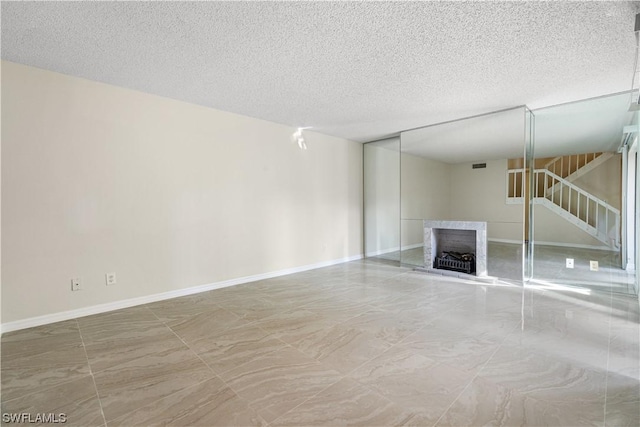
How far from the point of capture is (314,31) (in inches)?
86.7

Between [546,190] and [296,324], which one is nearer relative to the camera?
[296,324]

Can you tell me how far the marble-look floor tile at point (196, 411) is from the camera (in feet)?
4.93

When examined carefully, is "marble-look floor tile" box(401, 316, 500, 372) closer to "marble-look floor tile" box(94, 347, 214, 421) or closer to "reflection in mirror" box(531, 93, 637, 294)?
"marble-look floor tile" box(94, 347, 214, 421)

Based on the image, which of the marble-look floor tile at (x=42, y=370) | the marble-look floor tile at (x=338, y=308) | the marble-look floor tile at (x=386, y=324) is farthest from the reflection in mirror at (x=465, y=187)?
the marble-look floor tile at (x=42, y=370)

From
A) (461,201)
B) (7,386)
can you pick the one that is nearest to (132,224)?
(7,386)

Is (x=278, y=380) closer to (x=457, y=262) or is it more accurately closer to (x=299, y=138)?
(x=457, y=262)

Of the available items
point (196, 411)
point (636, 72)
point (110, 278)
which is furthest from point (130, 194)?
point (636, 72)

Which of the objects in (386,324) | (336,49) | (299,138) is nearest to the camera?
(336,49)

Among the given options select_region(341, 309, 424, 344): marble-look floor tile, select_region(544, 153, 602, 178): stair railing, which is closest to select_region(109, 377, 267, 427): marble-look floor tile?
select_region(341, 309, 424, 344): marble-look floor tile

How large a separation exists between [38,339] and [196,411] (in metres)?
1.97

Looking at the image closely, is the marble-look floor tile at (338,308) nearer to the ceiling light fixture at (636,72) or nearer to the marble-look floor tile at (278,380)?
the marble-look floor tile at (278,380)

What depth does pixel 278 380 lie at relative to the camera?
6.10ft

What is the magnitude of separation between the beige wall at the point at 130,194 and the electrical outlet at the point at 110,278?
0.15ft

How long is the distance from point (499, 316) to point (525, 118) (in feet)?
9.20
